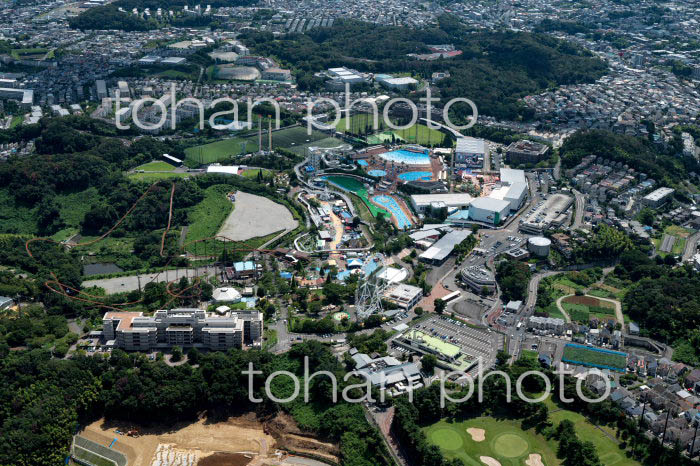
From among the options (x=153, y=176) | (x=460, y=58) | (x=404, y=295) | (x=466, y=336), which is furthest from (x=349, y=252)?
(x=460, y=58)

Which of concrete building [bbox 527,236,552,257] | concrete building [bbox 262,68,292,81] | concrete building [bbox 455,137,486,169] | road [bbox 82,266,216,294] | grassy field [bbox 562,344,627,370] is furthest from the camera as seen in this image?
concrete building [bbox 262,68,292,81]

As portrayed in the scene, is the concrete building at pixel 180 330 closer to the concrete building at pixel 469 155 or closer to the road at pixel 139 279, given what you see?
the road at pixel 139 279

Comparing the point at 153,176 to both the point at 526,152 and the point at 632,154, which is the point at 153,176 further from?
the point at 632,154

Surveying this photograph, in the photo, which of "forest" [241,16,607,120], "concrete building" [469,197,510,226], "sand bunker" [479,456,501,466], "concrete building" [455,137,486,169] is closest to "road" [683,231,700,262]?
"concrete building" [469,197,510,226]

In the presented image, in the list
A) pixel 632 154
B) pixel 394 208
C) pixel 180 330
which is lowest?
pixel 394 208

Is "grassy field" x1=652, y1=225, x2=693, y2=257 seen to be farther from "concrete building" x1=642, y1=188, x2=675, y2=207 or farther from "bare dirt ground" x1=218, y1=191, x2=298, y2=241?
"bare dirt ground" x1=218, y1=191, x2=298, y2=241
